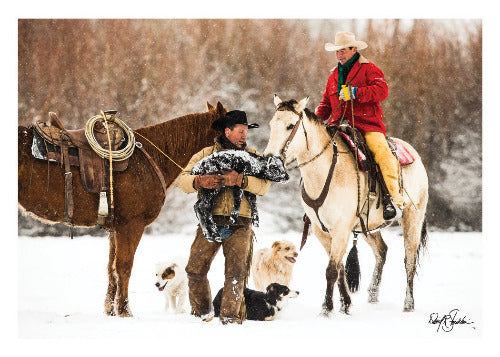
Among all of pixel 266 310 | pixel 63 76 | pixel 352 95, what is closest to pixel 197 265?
pixel 266 310

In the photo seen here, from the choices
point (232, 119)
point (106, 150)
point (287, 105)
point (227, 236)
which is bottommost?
point (227, 236)

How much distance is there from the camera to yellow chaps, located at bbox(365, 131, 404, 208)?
6184mm

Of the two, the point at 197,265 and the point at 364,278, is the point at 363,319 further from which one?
the point at 197,265

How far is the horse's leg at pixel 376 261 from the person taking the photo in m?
6.65

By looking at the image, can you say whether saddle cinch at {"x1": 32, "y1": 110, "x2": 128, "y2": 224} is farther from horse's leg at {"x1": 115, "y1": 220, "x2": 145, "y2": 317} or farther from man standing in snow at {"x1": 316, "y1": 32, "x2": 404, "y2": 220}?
man standing in snow at {"x1": 316, "y1": 32, "x2": 404, "y2": 220}

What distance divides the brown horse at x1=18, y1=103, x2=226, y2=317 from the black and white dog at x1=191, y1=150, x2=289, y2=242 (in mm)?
793

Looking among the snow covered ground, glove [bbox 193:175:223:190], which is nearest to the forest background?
the snow covered ground

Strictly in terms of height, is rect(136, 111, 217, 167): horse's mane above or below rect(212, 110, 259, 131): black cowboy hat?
below

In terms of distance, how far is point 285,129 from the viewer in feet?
17.9

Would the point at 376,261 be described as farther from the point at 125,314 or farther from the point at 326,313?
the point at 125,314

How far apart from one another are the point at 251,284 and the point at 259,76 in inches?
116

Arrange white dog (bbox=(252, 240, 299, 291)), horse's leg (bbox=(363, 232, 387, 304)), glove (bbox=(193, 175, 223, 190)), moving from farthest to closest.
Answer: horse's leg (bbox=(363, 232, 387, 304)), white dog (bbox=(252, 240, 299, 291)), glove (bbox=(193, 175, 223, 190))

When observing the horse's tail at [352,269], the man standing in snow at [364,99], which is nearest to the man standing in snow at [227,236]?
the man standing in snow at [364,99]

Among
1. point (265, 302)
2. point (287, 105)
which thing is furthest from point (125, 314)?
point (287, 105)
